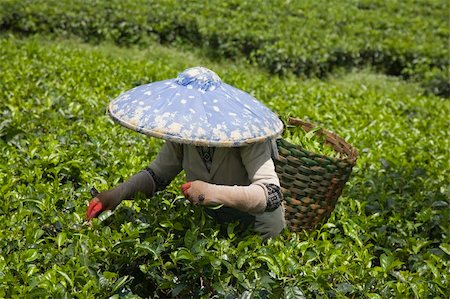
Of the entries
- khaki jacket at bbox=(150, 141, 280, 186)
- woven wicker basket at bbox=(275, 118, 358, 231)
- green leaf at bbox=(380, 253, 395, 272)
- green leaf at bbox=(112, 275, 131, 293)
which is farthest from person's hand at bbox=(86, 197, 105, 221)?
green leaf at bbox=(380, 253, 395, 272)

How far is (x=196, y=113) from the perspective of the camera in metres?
2.36

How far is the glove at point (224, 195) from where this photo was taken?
239 cm

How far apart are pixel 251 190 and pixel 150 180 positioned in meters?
0.61

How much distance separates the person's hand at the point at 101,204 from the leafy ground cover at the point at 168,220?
7cm

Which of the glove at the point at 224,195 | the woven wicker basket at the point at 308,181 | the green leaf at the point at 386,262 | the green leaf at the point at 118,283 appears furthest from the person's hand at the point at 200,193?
the green leaf at the point at 386,262

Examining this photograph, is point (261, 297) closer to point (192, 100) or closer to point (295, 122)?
point (192, 100)

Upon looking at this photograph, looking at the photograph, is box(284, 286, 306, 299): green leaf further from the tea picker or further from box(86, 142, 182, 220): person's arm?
A: box(86, 142, 182, 220): person's arm

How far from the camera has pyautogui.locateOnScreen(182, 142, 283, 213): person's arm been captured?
2.39 metres

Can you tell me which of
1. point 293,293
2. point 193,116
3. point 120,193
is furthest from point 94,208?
point 293,293

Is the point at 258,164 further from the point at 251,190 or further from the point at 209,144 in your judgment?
the point at 209,144

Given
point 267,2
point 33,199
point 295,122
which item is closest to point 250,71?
point 267,2

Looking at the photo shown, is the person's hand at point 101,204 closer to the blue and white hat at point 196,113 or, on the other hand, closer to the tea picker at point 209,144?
the tea picker at point 209,144

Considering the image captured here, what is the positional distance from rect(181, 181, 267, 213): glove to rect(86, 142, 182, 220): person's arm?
1.43ft

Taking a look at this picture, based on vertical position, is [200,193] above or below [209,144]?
below
